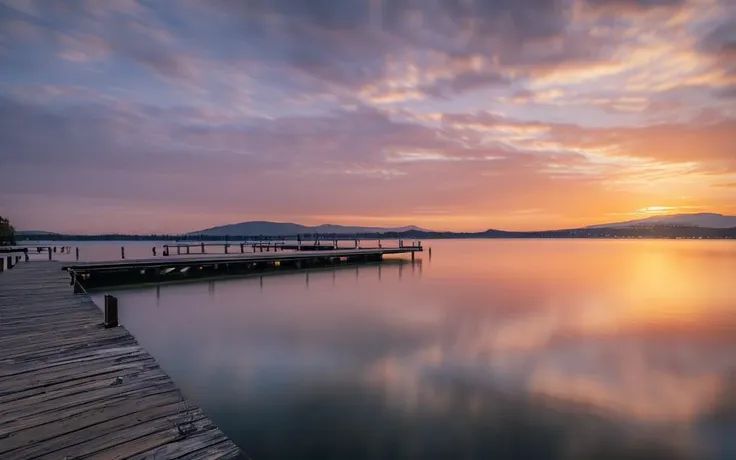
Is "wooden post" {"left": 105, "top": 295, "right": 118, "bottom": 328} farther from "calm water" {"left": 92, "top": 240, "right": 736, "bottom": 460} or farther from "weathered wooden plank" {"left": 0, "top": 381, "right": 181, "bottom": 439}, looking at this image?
"weathered wooden plank" {"left": 0, "top": 381, "right": 181, "bottom": 439}

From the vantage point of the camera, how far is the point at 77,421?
4027 mm

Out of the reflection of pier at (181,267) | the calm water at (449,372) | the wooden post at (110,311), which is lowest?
the calm water at (449,372)

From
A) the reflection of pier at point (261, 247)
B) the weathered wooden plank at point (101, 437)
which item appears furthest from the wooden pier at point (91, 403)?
the reflection of pier at point (261, 247)

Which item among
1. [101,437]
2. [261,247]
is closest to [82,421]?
[101,437]

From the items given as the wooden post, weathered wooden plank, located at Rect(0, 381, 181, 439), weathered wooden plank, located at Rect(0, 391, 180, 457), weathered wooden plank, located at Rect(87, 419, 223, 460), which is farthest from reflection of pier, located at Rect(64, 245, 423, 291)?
weathered wooden plank, located at Rect(87, 419, 223, 460)

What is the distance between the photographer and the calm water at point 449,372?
6.48 meters

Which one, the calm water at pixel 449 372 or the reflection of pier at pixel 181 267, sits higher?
the reflection of pier at pixel 181 267

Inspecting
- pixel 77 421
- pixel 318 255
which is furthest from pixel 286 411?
pixel 318 255

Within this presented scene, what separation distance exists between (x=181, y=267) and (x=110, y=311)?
68.6ft

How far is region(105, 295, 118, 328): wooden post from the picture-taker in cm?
779

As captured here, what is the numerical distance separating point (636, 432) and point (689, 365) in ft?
18.6

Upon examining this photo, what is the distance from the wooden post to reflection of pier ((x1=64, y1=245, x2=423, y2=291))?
12.6 metres

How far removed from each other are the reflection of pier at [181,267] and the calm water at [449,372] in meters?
2.77

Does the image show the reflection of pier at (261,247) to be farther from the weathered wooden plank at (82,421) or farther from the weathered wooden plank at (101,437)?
the weathered wooden plank at (101,437)
